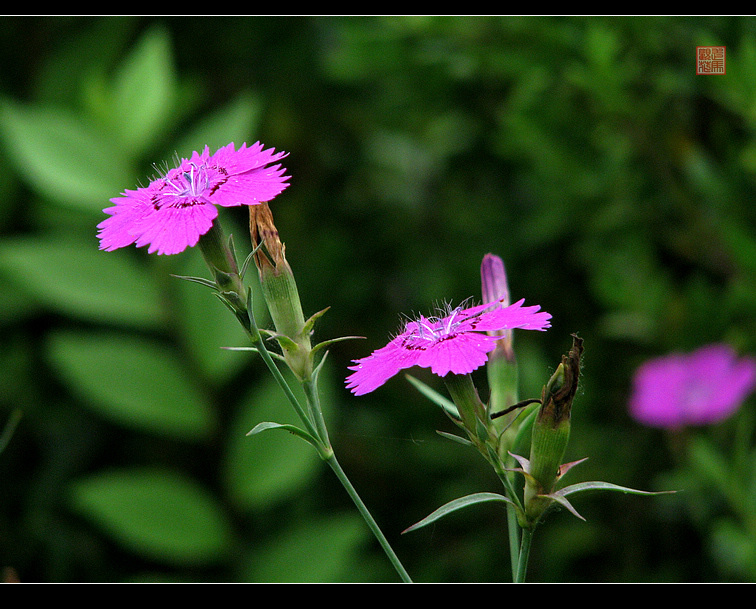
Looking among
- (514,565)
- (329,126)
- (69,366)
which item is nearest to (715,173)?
(329,126)

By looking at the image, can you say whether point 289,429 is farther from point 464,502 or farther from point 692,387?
point 692,387

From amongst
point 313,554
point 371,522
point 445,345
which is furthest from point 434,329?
point 313,554

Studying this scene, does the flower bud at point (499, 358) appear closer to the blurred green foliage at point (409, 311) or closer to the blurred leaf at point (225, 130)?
the blurred green foliage at point (409, 311)

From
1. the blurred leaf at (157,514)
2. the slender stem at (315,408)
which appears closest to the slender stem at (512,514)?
the slender stem at (315,408)

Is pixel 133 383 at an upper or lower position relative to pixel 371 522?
lower

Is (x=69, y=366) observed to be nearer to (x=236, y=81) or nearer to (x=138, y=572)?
(x=138, y=572)

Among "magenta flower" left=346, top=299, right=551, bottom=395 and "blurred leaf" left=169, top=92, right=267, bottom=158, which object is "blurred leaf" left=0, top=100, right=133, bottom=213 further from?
"magenta flower" left=346, top=299, right=551, bottom=395

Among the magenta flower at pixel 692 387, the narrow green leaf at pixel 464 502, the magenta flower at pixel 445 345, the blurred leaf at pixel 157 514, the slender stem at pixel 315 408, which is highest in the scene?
the magenta flower at pixel 445 345
